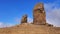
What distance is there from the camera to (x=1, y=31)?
194ft

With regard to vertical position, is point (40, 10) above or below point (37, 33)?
above

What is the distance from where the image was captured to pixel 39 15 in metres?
69.4

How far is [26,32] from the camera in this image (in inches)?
2228

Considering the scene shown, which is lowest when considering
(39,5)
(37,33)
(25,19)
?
(37,33)

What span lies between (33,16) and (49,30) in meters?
15.0

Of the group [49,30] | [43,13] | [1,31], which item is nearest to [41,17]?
[43,13]

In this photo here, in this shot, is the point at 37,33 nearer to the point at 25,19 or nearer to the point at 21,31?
the point at 21,31

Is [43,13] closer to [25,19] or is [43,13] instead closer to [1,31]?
[25,19]

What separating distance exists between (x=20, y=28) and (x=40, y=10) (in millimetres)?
15074

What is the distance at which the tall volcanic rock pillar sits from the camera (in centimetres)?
6888

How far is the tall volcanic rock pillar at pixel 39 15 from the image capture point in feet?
226

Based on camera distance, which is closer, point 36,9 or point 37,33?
point 37,33

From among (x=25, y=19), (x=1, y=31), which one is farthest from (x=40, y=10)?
(x=1, y=31)

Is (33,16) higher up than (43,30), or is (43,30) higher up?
(33,16)
